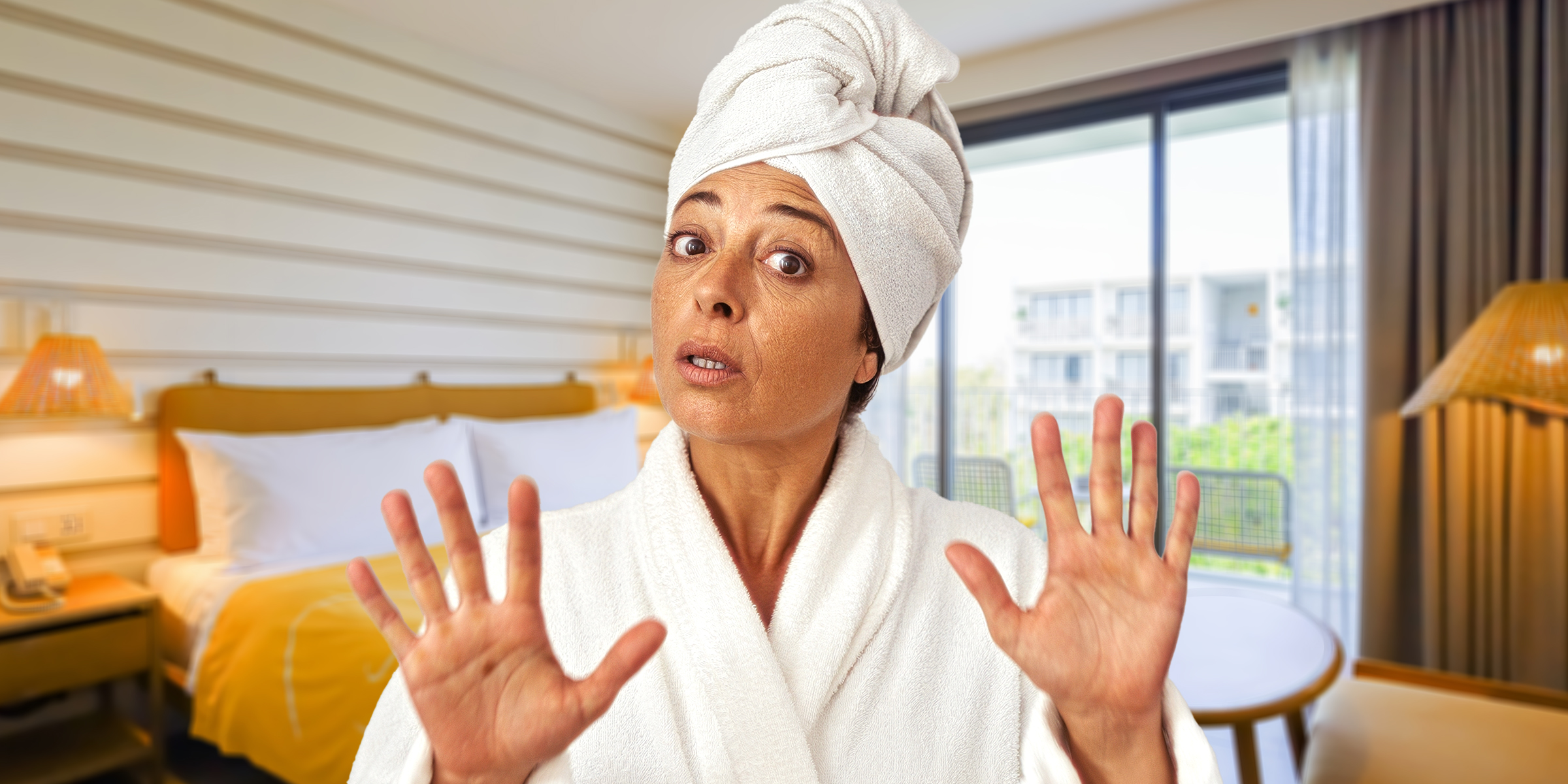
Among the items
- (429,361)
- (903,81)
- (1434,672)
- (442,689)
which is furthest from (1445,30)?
(429,361)

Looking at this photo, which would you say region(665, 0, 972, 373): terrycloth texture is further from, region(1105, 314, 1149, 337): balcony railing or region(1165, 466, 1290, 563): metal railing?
region(1165, 466, 1290, 563): metal railing

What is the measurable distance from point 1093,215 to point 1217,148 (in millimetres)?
564

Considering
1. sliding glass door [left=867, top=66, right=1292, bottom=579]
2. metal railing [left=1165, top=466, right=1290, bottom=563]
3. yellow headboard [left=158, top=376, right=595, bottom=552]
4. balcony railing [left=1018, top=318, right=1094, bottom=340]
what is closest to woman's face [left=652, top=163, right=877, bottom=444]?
yellow headboard [left=158, top=376, right=595, bottom=552]

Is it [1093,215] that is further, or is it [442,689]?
[1093,215]

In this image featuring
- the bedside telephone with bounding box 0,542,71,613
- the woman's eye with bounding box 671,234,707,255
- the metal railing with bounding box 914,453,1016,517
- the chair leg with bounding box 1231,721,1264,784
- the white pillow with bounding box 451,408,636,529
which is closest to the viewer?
the woman's eye with bounding box 671,234,707,255

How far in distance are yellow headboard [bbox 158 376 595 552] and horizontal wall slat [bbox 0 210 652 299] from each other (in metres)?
0.43

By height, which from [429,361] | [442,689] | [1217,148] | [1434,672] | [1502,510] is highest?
[1217,148]

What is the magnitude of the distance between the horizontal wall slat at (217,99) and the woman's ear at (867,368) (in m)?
2.51

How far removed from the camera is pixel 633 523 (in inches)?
31.2

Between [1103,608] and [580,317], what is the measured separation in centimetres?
331

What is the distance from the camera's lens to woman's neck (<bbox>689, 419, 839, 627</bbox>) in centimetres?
81

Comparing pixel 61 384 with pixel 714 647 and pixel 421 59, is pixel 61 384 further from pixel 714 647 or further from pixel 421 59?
pixel 714 647

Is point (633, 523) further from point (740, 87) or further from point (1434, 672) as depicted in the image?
point (1434, 672)

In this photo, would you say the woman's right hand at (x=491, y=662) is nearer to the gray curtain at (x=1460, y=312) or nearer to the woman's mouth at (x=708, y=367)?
the woman's mouth at (x=708, y=367)
